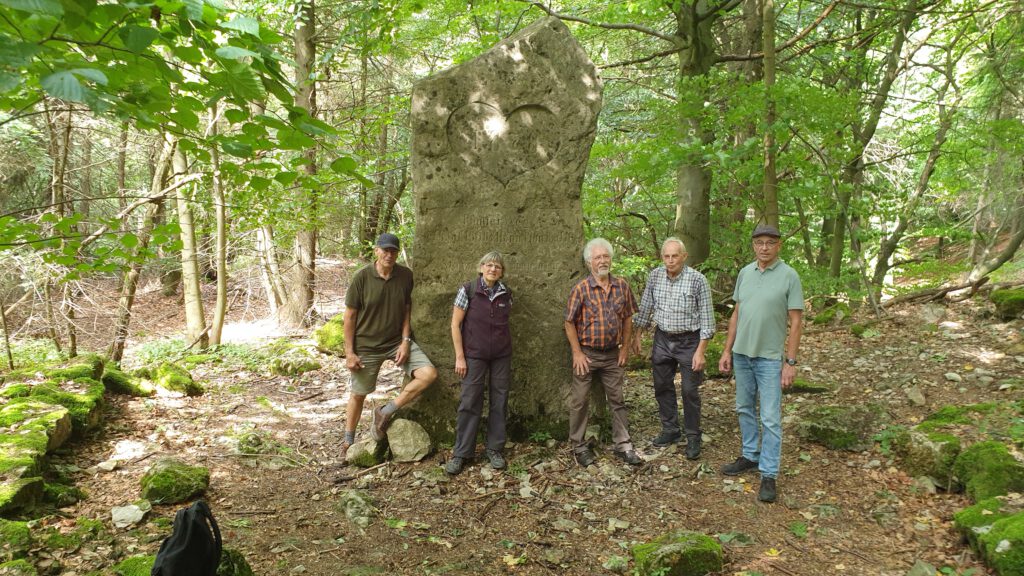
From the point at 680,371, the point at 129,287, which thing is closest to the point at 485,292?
the point at 680,371

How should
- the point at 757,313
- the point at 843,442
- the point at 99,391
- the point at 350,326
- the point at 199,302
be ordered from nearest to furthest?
1. the point at 757,313
2. the point at 843,442
3. the point at 350,326
4. the point at 99,391
5. the point at 199,302

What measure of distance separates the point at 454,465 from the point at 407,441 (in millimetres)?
563

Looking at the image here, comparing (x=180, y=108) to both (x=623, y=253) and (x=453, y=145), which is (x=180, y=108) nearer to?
(x=453, y=145)

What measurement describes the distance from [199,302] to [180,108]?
8.81m

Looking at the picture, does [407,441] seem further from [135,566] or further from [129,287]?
[129,287]

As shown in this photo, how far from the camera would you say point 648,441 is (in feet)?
17.7

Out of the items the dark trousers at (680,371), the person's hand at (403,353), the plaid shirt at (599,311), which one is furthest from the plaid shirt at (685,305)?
the person's hand at (403,353)

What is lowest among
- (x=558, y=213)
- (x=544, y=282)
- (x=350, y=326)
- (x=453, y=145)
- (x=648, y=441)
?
(x=648, y=441)

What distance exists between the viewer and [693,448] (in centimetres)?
498

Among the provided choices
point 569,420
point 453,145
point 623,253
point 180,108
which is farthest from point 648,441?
point 623,253

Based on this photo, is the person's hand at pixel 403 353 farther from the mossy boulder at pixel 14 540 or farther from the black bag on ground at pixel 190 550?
the mossy boulder at pixel 14 540

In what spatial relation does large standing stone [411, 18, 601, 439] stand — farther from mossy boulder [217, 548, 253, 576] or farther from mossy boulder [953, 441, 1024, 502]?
mossy boulder [953, 441, 1024, 502]

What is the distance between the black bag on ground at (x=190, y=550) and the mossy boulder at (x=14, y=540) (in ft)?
3.56

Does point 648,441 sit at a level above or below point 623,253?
below
